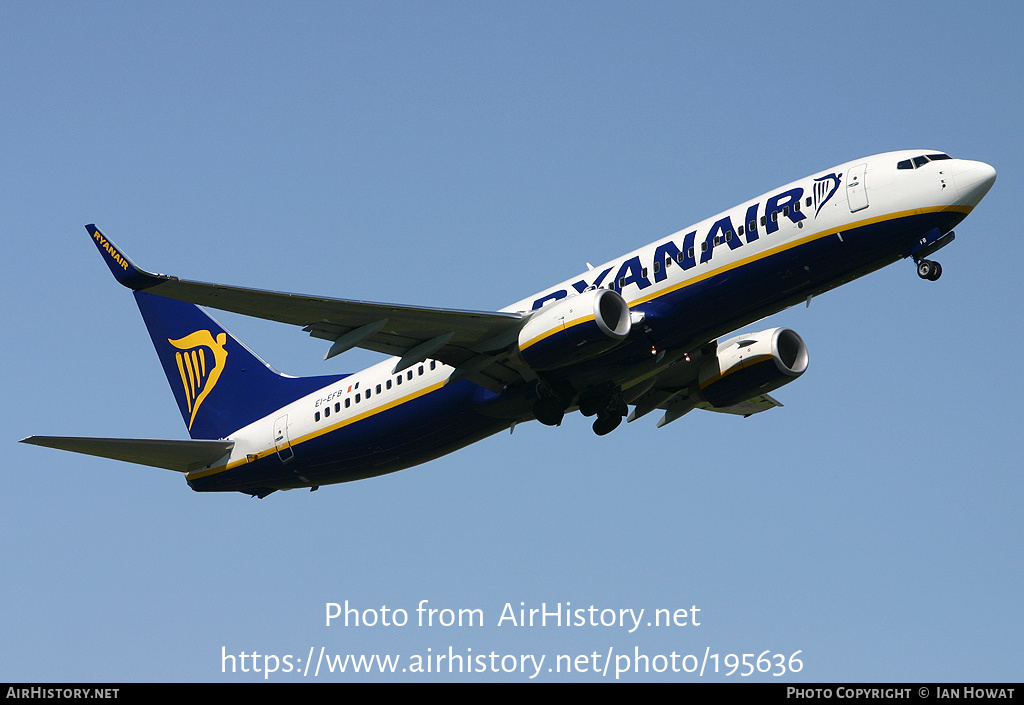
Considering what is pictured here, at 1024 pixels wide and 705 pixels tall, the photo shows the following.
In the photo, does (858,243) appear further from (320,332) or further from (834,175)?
(320,332)

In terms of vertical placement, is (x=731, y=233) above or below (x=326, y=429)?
above

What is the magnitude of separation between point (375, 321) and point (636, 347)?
249 inches

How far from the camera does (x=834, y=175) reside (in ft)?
93.7

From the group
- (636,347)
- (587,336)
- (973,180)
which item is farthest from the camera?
(636,347)

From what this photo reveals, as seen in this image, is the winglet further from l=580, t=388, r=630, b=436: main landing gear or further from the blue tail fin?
l=580, t=388, r=630, b=436: main landing gear

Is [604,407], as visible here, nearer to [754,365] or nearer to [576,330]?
[576,330]

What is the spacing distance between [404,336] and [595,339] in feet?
15.7

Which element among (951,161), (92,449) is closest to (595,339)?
(951,161)


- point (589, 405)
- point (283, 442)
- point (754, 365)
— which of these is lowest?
point (283, 442)

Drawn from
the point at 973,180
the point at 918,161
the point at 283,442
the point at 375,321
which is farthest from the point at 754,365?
the point at 283,442

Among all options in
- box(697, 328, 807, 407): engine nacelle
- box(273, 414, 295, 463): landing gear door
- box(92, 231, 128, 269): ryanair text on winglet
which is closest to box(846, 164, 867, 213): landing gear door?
box(697, 328, 807, 407): engine nacelle

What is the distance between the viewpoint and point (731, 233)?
28.5m

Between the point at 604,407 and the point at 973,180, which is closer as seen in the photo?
the point at 973,180
